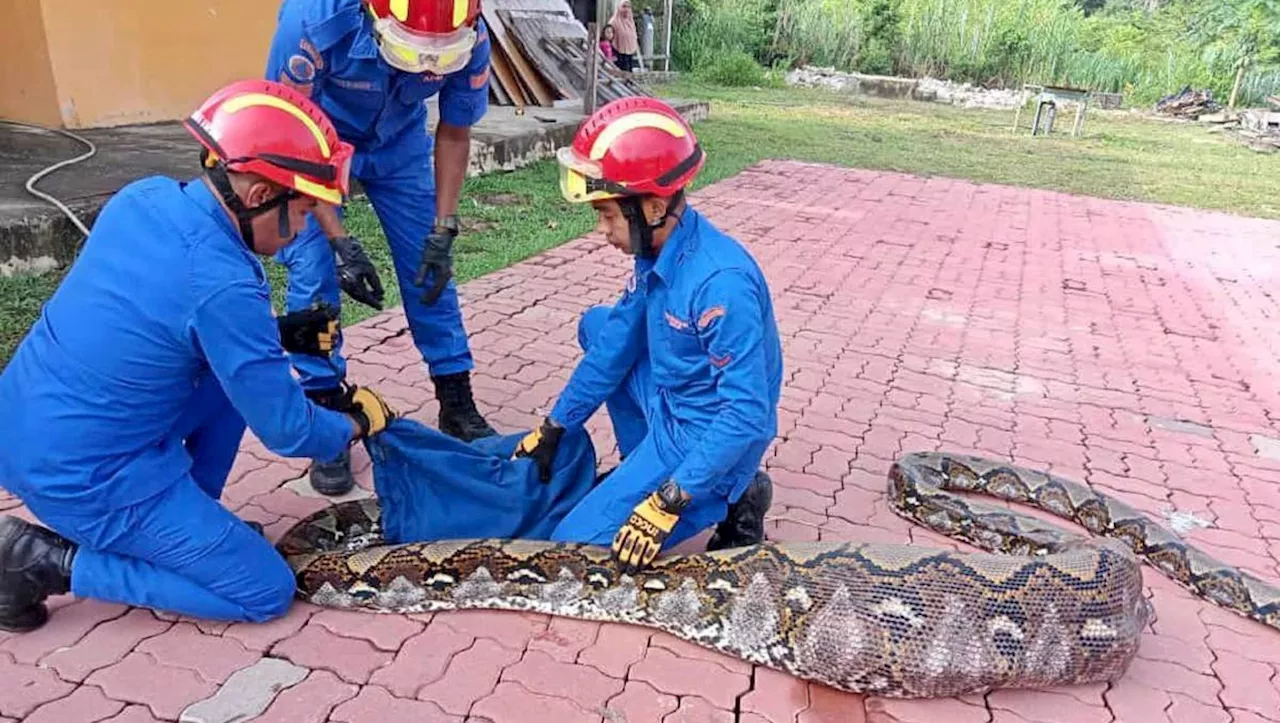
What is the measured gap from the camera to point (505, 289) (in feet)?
23.9

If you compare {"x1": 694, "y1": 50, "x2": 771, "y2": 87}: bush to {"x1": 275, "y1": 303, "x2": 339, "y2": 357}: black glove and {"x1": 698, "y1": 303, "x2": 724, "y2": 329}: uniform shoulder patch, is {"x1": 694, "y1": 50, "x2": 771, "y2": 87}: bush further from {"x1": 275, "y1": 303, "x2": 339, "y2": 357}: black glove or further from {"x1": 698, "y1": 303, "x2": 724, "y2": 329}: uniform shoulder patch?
{"x1": 698, "y1": 303, "x2": 724, "y2": 329}: uniform shoulder patch

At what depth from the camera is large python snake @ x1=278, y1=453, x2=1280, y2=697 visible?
3.16 m

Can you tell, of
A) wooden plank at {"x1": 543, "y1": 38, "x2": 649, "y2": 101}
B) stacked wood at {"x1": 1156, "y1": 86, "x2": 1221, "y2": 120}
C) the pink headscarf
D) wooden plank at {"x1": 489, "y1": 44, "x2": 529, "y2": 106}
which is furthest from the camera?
stacked wood at {"x1": 1156, "y1": 86, "x2": 1221, "y2": 120}

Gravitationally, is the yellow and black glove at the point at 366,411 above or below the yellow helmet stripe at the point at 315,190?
below

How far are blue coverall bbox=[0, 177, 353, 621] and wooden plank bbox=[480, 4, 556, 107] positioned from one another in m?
11.8

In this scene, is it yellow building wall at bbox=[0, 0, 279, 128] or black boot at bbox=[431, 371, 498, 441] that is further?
yellow building wall at bbox=[0, 0, 279, 128]

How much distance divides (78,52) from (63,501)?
675cm

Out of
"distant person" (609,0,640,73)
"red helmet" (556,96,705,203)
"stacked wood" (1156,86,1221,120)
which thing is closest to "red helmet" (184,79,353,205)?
"red helmet" (556,96,705,203)

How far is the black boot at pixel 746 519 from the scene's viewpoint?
386 cm

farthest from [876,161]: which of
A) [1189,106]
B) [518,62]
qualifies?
[1189,106]

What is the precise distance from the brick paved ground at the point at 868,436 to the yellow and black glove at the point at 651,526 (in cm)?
35

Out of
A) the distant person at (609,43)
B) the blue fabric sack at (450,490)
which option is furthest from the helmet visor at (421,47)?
the distant person at (609,43)

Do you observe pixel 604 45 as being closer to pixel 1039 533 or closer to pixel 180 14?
pixel 180 14

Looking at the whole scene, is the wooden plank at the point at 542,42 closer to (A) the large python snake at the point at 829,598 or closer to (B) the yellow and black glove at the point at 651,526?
(A) the large python snake at the point at 829,598
